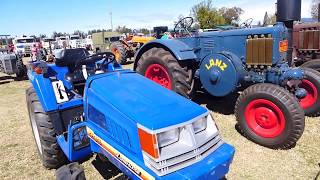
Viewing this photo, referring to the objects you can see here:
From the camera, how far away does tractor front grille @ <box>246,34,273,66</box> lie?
488 cm

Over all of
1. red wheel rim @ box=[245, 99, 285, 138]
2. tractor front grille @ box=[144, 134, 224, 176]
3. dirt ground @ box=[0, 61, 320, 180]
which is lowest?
dirt ground @ box=[0, 61, 320, 180]

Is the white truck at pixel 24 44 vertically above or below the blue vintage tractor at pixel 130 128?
above

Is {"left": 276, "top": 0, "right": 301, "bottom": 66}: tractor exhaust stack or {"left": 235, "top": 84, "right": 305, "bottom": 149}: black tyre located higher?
{"left": 276, "top": 0, "right": 301, "bottom": 66}: tractor exhaust stack

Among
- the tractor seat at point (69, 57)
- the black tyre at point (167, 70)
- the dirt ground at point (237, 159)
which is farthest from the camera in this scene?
the black tyre at point (167, 70)

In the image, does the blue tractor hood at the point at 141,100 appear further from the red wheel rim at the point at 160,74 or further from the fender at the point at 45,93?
the red wheel rim at the point at 160,74

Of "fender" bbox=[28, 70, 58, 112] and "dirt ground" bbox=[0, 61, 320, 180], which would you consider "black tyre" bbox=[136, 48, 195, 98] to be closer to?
"dirt ground" bbox=[0, 61, 320, 180]

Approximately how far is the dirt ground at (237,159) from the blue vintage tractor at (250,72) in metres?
0.22

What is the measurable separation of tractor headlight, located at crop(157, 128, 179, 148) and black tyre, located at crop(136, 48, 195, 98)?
299cm

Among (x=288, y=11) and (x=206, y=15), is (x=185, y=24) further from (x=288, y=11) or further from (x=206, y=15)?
(x=206, y=15)

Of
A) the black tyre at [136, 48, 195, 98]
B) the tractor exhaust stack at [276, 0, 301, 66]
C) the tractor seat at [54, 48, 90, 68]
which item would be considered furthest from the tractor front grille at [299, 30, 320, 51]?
the tractor seat at [54, 48, 90, 68]

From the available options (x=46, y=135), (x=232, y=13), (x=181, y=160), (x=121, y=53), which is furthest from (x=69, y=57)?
(x=232, y=13)

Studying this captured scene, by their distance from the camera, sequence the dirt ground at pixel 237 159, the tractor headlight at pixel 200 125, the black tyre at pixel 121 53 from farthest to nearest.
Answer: the black tyre at pixel 121 53, the dirt ground at pixel 237 159, the tractor headlight at pixel 200 125

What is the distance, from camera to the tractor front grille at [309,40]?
7609 mm

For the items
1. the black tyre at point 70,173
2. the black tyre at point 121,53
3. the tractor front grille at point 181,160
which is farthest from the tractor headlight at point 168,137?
the black tyre at point 121,53
